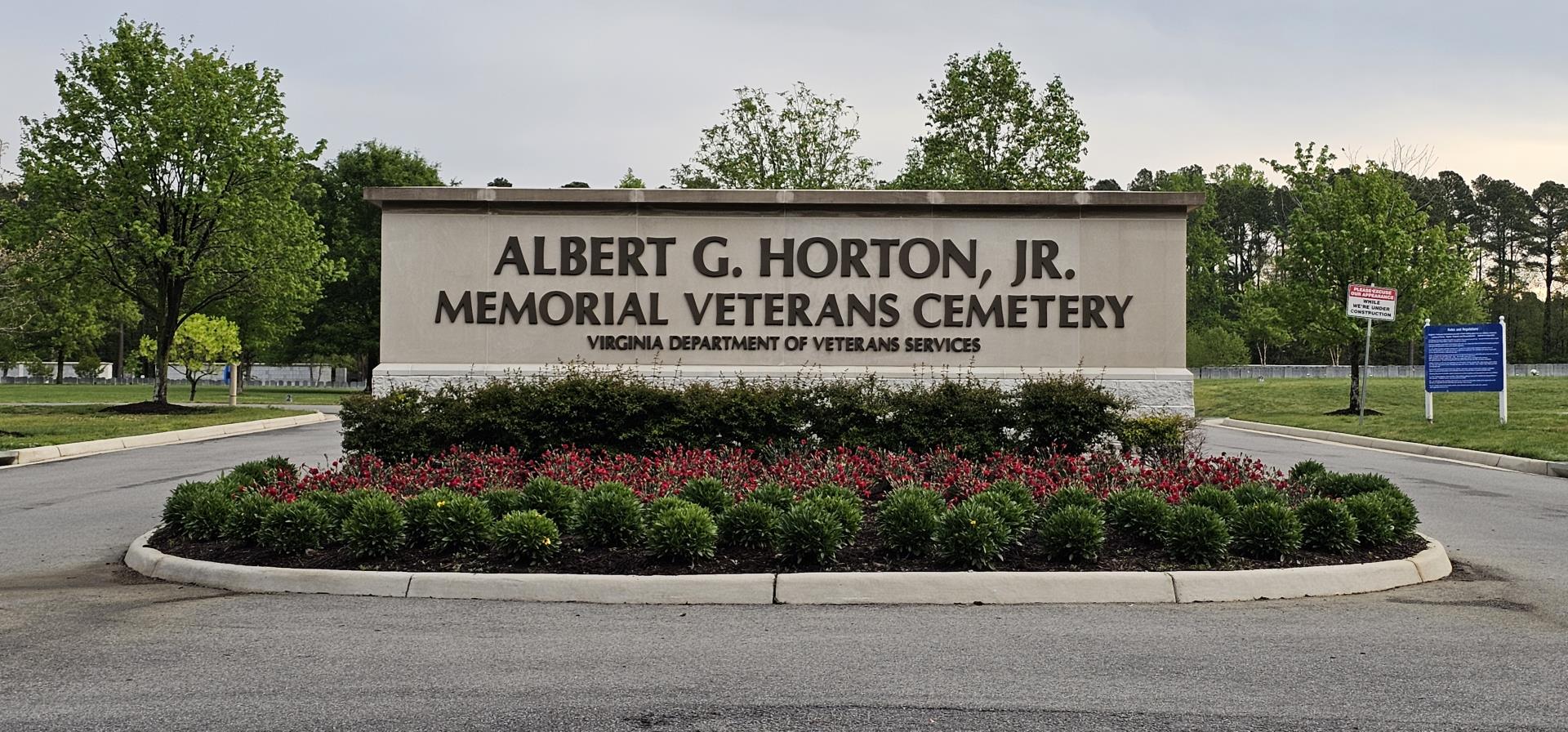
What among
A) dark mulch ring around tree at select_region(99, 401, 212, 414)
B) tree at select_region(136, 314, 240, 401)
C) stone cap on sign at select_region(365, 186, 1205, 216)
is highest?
stone cap on sign at select_region(365, 186, 1205, 216)

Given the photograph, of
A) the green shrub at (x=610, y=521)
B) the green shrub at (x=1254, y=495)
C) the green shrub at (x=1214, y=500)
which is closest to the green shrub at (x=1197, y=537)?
the green shrub at (x=1214, y=500)

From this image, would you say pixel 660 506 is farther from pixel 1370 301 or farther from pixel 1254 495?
pixel 1370 301

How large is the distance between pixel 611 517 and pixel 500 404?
4.52 metres

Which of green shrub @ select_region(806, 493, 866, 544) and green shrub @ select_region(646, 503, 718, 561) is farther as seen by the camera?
green shrub @ select_region(806, 493, 866, 544)

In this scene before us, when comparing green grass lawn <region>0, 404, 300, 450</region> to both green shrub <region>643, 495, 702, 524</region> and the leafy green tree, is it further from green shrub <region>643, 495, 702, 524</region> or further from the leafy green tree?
the leafy green tree

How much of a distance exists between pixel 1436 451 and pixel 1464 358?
529 cm

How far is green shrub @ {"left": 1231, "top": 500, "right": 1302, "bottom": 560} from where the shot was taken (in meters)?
7.91

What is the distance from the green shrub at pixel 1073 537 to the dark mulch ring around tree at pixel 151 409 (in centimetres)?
2765

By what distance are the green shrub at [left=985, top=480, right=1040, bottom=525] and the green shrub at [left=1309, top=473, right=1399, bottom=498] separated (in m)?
2.50

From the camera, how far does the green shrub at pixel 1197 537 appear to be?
7773 millimetres

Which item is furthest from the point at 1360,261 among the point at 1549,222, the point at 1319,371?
the point at 1549,222

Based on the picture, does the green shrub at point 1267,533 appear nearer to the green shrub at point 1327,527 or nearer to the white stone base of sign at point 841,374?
the green shrub at point 1327,527

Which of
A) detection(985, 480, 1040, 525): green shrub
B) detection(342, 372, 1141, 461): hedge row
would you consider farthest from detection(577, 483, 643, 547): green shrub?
detection(342, 372, 1141, 461): hedge row

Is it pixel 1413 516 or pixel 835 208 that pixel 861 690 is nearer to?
pixel 1413 516
